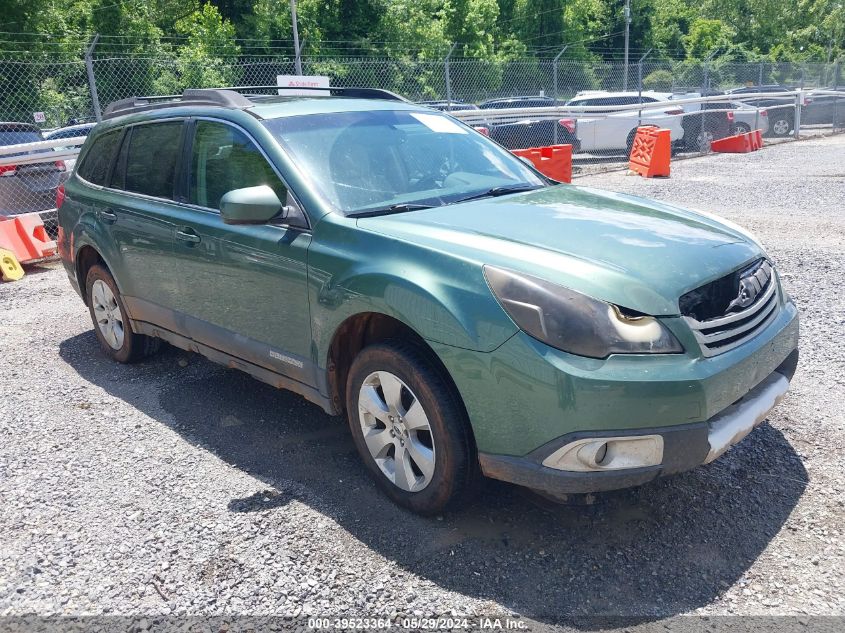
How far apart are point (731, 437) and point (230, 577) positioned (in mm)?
2104

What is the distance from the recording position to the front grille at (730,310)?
3000mm

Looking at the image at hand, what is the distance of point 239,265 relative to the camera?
13.4ft

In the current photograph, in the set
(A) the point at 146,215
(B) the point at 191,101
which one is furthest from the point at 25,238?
(B) the point at 191,101

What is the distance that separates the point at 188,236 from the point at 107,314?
165 cm

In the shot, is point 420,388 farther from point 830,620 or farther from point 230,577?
point 830,620

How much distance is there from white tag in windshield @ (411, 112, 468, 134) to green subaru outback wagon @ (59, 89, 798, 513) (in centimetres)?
2

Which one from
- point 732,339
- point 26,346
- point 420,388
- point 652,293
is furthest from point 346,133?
point 26,346

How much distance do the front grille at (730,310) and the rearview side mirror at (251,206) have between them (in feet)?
6.43

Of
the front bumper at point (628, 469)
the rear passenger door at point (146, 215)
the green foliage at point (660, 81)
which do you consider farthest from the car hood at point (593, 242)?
the green foliage at point (660, 81)

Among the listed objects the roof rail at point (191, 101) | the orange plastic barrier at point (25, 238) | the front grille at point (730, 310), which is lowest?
the orange plastic barrier at point (25, 238)

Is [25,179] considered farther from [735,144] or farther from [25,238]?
[735,144]

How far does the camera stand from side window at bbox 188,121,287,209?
4.04 metres

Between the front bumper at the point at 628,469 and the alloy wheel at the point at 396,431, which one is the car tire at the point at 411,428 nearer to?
the alloy wheel at the point at 396,431

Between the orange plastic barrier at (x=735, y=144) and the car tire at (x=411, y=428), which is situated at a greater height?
the car tire at (x=411, y=428)
